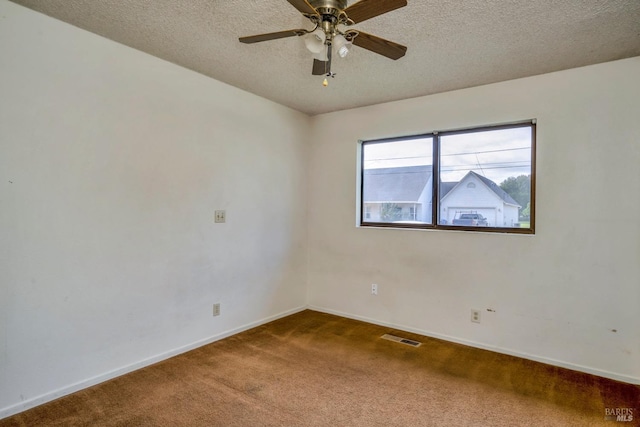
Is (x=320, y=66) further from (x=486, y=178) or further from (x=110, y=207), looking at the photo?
(x=486, y=178)

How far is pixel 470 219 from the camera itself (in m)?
3.27

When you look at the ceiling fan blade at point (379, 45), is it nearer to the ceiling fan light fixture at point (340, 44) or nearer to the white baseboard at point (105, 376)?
the ceiling fan light fixture at point (340, 44)

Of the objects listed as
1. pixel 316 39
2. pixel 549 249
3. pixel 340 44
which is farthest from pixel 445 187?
pixel 316 39

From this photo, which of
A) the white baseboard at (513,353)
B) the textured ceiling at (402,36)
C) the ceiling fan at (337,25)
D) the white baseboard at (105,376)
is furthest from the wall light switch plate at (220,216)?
the white baseboard at (513,353)

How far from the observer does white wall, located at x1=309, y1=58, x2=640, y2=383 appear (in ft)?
8.38

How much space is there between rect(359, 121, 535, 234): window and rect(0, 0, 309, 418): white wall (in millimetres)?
1405

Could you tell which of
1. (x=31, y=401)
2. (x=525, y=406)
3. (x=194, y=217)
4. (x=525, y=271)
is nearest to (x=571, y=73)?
(x=525, y=271)

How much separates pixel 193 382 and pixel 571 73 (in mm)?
3813

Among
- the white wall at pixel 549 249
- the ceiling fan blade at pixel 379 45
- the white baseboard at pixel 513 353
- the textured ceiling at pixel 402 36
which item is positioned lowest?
the white baseboard at pixel 513 353

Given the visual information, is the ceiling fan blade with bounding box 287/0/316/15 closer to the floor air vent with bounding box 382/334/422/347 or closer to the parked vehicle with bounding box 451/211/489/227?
the parked vehicle with bounding box 451/211/489/227

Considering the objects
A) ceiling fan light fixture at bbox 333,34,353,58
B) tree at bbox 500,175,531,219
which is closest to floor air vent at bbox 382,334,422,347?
tree at bbox 500,175,531,219

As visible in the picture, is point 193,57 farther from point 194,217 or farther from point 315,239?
point 315,239

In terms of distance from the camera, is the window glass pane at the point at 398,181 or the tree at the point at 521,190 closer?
the tree at the point at 521,190

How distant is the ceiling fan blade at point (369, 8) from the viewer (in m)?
1.51
